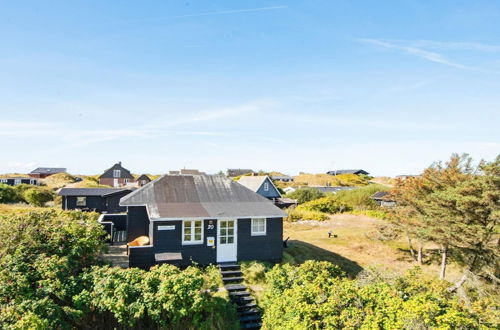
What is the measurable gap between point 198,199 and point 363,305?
1231cm

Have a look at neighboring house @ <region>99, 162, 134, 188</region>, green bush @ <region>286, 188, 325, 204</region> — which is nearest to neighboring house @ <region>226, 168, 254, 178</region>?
neighboring house @ <region>99, 162, 134, 188</region>

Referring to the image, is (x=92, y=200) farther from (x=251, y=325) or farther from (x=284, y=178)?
(x=284, y=178)

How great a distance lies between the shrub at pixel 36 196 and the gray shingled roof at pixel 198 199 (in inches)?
1326

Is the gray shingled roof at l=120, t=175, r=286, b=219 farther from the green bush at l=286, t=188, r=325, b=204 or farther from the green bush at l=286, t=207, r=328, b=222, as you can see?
the green bush at l=286, t=188, r=325, b=204

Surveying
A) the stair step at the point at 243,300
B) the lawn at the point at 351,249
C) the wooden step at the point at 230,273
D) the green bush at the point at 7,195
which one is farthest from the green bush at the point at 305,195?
the green bush at the point at 7,195

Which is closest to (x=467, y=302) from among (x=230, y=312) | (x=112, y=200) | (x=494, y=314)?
(x=494, y=314)

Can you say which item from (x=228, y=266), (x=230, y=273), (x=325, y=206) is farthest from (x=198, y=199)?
(x=325, y=206)

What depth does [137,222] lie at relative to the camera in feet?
64.3

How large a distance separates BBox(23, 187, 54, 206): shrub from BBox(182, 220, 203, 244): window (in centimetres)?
3785

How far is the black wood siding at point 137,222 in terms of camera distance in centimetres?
1945

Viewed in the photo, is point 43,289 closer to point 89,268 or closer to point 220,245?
point 89,268

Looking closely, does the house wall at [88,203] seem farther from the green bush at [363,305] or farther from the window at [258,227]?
the green bush at [363,305]

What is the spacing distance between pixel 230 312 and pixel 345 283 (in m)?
5.44

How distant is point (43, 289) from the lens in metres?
10.8
